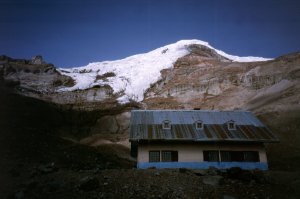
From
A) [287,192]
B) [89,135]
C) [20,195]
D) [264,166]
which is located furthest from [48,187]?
[89,135]

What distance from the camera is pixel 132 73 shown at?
103250 mm

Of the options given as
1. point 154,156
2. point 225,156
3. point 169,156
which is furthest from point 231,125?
point 154,156

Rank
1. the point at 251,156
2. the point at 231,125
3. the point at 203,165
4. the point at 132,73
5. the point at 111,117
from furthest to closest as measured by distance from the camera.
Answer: the point at 132,73 < the point at 111,117 < the point at 231,125 < the point at 251,156 < the point at 203,165

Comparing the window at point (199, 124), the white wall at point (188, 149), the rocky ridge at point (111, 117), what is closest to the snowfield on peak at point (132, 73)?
the rocky ridge at point (111, 117)

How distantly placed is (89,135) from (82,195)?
47.3 meters

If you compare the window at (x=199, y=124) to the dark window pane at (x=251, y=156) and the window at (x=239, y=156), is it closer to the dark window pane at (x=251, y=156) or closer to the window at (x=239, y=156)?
the window at (x=239, y=156)

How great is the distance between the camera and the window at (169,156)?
84.5ft

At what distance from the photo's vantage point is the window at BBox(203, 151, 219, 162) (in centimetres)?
2608

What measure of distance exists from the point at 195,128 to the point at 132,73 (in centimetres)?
7756

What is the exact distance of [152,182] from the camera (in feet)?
57.0

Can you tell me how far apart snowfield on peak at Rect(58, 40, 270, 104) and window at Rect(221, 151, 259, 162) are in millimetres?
51576

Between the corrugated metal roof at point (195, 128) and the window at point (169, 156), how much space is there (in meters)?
1.55

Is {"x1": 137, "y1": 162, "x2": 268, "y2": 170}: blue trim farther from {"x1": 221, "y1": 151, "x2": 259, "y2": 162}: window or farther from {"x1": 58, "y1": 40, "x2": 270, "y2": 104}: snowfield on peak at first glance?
{"x1": 58, "y1": 40, "x2": 270, "y2": 104}: snowfield on peak

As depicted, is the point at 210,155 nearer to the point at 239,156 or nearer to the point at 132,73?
the point at 239,156
